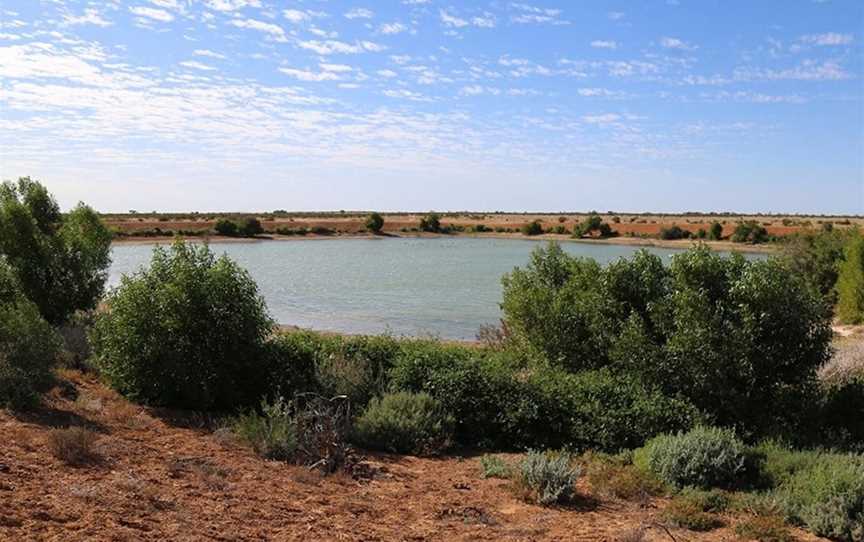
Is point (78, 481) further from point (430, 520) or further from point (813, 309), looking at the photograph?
point (813, 309)

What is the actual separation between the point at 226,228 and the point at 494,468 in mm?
87354

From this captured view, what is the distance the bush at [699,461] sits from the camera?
26.5 ft

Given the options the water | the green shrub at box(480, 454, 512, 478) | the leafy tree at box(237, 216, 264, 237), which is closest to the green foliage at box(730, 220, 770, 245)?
the water

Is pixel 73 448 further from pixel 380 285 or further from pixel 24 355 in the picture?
pixel 380 285

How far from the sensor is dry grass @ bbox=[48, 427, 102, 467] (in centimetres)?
770

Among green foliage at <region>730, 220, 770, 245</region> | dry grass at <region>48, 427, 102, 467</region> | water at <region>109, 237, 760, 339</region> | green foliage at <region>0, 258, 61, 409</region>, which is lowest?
water at <region>109, 237, 760, 339</region>

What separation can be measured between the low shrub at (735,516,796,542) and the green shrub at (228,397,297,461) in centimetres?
491

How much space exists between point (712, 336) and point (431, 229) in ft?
337

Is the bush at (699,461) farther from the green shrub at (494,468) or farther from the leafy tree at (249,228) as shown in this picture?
the leafy tree at (249,228)

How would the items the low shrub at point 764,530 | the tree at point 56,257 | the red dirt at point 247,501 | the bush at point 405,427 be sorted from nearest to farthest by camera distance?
1. the red dirt at point 247,501
2. the low shrub at point 764,530
3. the bush at point 405,427
4. the tree at point 56,257

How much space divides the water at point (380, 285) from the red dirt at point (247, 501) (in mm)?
4676

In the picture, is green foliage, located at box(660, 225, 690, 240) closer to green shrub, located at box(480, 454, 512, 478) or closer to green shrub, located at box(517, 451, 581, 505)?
green shrub, located at box(480, 454, 512, 478)

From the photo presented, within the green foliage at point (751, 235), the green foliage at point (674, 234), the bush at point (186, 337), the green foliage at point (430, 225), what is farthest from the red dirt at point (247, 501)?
the green foliage at point (430, 225)

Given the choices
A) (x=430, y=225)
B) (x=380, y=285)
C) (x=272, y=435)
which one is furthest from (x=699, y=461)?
(x=430, y=225)
